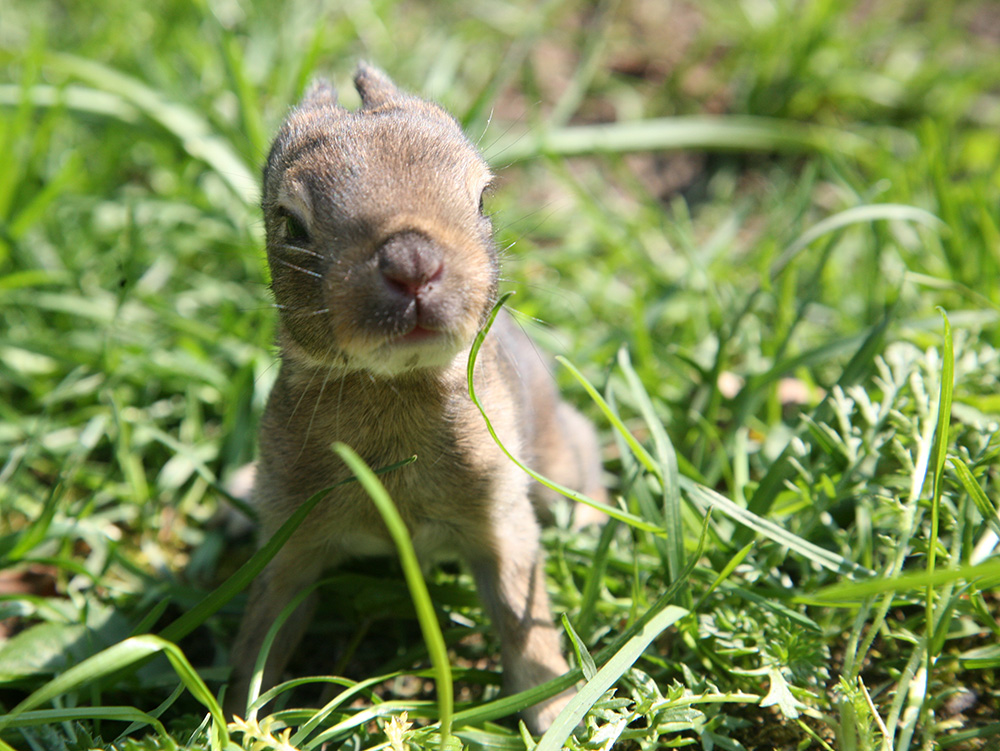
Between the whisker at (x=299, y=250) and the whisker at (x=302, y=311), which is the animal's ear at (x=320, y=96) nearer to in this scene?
the whisker at (x=299, y=250)

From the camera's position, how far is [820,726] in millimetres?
3014

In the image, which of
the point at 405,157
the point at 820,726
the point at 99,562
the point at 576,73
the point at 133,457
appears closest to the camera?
the point at 405,157

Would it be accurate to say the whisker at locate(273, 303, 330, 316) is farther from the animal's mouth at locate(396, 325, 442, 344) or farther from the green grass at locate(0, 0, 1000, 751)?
the green grass at locate(0, 0, 1000, 751)

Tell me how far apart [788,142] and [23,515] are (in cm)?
558

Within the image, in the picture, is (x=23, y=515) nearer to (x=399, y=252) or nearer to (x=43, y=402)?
(x=43, y=402)

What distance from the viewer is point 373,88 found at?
357 cm

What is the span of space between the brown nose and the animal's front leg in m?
1.20

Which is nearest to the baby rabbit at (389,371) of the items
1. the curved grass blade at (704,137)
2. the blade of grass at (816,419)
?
the blade of grass at (816,419)

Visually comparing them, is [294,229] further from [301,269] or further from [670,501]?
[670,501]

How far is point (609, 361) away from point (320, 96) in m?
1.81

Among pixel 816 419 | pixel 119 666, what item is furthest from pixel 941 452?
pixel 119 666

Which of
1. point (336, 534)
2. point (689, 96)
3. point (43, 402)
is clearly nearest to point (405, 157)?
point (336, 534)

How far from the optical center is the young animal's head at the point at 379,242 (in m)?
2.50

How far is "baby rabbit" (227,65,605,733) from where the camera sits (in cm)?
255
